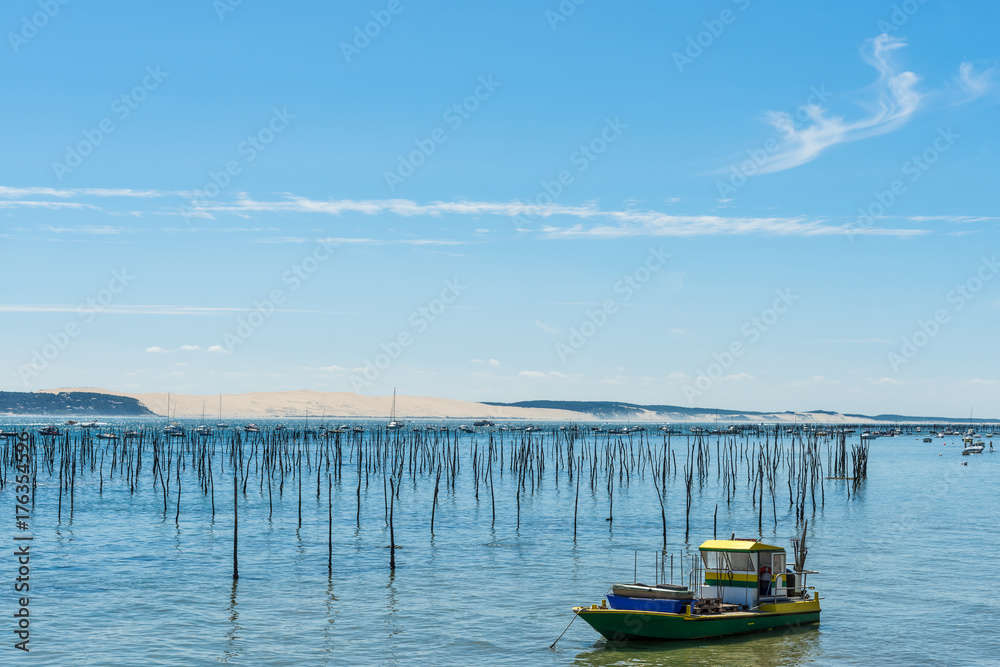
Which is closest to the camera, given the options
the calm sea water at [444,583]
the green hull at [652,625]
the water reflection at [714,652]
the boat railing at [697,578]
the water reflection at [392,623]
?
the water reflection at [714,652]

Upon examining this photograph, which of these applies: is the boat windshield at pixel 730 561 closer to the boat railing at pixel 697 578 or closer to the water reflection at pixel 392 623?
the boat railing at pixel 697 578

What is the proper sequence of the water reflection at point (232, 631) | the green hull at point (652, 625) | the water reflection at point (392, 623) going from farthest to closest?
1. the green hull at point (652, 625)
2. the water reflection at point (392, 623)
3. the water reflection at point (232, 631)

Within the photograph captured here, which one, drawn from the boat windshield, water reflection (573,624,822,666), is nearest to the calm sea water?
water reflection (573,624,822,666)

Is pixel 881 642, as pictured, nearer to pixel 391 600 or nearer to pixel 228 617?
pixel 391 600

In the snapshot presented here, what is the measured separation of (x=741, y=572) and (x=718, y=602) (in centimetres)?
A: 157

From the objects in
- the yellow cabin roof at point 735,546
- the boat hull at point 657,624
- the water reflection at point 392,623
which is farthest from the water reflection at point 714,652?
the water reflection at point 392,623

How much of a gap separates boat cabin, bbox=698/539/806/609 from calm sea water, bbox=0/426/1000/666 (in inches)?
52.7

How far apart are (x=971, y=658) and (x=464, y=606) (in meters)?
15.8

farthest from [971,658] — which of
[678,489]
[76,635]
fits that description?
[678,489]

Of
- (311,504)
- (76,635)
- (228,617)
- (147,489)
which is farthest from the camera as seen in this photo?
(147,489)

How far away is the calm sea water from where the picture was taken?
25594 mm

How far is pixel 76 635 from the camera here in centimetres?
2706

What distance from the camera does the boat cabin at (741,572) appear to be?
27.5 m

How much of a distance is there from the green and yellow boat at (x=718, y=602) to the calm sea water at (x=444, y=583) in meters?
0.52
